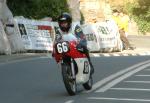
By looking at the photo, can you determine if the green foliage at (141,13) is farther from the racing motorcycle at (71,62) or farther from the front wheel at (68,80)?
the front wheel at (68,80)

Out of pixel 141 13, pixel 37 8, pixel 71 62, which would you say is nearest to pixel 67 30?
pixel 71 62

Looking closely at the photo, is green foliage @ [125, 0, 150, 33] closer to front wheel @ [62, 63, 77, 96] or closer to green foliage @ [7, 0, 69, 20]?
green foliage @ [7, 0, 69, 20]

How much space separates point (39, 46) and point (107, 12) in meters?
23.3

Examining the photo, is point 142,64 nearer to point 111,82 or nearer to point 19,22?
point 111,82

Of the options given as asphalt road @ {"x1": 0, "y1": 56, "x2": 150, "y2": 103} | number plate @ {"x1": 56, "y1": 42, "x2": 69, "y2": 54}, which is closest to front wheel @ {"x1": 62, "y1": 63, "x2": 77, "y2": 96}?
asphalt road @ {"x1": 0, "y1": 56, "x2": 150, "y2": 103}

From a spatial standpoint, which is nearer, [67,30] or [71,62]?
[71,62]

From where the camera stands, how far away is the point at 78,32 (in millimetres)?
13820

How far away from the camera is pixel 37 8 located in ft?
124

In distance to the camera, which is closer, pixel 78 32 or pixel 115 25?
pixel 78 32

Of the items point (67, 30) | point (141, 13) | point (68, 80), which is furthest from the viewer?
point (141, 13)

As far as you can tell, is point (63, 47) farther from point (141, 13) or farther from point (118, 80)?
point (141, 13)

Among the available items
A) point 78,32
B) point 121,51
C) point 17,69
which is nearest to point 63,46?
point 78,32

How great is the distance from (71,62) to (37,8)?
80.7 feet

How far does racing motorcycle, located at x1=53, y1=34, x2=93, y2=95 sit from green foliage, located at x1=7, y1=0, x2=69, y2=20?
2267 centimetres
